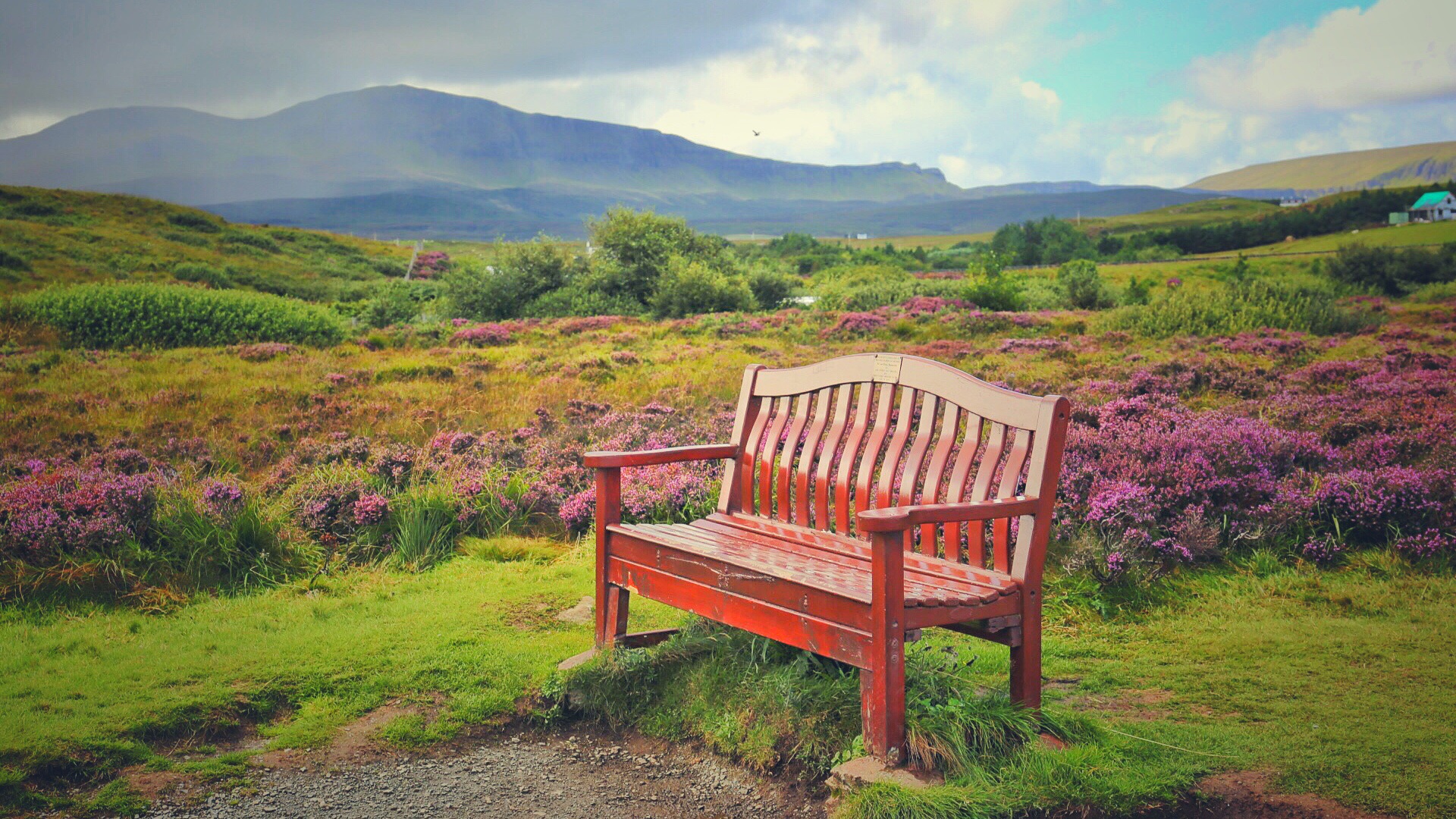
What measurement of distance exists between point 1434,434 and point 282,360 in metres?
14.3

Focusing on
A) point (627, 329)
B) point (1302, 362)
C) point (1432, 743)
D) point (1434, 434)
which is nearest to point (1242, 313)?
point (1302, 362)

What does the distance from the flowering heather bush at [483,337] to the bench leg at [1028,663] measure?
15464mm

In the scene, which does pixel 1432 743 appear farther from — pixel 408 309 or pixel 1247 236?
pixel 1247 236

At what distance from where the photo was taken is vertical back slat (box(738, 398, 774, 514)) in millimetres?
4594

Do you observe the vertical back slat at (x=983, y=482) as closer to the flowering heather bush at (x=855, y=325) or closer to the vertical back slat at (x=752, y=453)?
the vertical back slat at (x=752, y=453)

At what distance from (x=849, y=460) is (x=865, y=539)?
366mm

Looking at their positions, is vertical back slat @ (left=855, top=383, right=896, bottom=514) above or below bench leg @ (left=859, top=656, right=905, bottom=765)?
above

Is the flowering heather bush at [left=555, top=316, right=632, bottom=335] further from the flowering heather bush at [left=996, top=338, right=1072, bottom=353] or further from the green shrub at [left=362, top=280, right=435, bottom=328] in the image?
the flowering heather bush at [left=996, top=338, right=1072, bottom=353]

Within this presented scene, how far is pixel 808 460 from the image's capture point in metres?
4.31

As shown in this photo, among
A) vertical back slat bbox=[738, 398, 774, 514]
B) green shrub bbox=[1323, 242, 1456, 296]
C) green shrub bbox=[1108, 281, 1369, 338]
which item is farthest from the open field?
vertical back slat bbox=[738, 398, 774, 514]

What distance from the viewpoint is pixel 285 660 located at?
4.51 metres

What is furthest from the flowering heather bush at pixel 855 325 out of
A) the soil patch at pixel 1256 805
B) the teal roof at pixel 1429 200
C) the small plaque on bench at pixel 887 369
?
the teal roof at pixel 1429 200

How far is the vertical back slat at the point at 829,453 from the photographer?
4156mm

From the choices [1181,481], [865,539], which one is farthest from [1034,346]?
[865,539]
